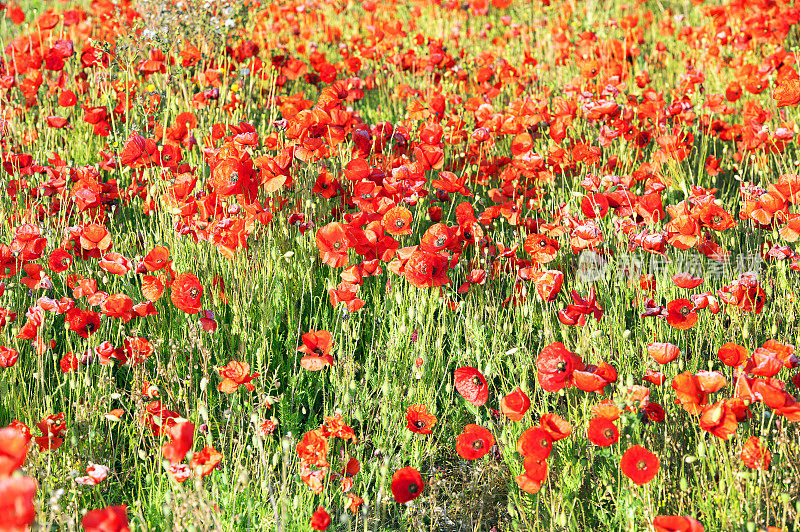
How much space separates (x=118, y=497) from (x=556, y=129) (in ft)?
7.56

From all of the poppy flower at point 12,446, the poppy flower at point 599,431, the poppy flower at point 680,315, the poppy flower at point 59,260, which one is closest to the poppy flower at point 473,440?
the poppy flower at point 599,431

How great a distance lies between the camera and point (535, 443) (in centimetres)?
153

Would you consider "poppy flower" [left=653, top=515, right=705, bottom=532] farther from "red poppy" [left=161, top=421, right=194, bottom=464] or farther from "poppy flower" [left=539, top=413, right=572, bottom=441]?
"red poppy" [left=161, top=421, right=194, bottom=464]

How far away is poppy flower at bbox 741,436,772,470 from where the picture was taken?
4.96ft

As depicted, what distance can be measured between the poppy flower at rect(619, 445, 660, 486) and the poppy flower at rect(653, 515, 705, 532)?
0.10 m

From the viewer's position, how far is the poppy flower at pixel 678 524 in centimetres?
132

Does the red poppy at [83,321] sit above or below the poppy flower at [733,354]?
below

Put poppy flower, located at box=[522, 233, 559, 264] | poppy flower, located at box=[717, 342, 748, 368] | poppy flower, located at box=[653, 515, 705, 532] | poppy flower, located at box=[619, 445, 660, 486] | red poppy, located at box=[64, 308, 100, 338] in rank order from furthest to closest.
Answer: poppy flower, located at box=[522, 233, 559, 264] < red poppy, located at box=[64, 308, 100, 338] < poppy flower, located at box=[717, 342, 748, 368] < poppy flower, located at box=[619, 445, 660, 486] < poppy flower, located at box=[653, 515, 705, 532]

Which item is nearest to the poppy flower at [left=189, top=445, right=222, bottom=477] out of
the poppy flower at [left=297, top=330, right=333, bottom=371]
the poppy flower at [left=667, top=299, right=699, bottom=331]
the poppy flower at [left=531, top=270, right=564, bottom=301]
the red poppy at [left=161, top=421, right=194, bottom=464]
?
the red poppy at [left=161, top=421, right=194, bottom=464]

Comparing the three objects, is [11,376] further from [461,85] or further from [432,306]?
[461,85]

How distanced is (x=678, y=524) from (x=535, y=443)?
32 centimetres

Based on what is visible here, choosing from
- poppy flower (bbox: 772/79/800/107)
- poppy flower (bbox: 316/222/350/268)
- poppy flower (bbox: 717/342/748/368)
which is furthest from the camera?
poppy flower (bbox: 772/79/800/107)

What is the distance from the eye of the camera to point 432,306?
223cm

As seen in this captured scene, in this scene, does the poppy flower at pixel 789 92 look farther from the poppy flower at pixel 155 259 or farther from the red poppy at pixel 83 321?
the red poppy at pixel 83 321
